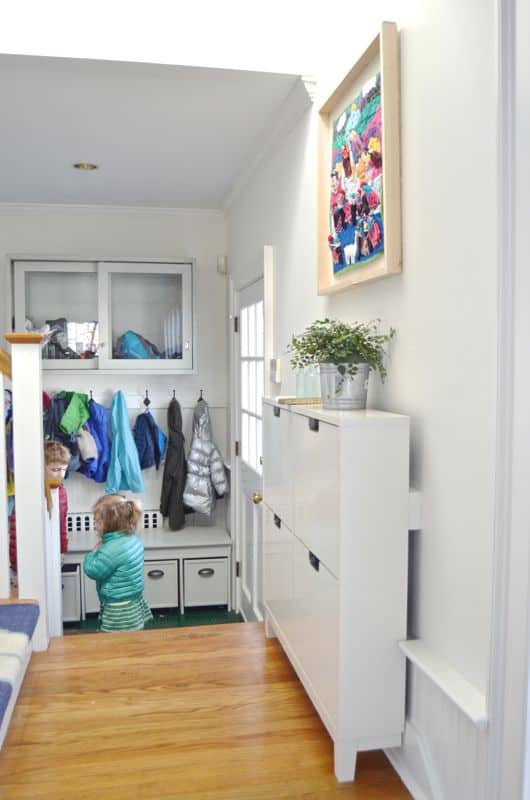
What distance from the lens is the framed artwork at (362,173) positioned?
1.66 metres

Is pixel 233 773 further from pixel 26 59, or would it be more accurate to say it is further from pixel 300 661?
pixel 26 59

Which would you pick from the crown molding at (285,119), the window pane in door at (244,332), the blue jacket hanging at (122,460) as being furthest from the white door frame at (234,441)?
the crown molding at (285,119)

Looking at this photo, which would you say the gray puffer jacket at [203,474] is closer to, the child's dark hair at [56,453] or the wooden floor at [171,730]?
the child's dark hair at [56,453]

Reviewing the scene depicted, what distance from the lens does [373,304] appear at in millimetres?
1884

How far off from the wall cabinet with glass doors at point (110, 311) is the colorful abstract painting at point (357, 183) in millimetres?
2297

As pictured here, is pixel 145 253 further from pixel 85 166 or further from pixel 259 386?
pixel 259 386

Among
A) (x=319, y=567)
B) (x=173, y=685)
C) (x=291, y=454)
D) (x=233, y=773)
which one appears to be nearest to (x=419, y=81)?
(x=291, y=454)

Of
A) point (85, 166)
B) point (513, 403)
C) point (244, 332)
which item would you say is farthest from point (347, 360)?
point (85, 166)

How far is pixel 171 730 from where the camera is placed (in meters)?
1.88

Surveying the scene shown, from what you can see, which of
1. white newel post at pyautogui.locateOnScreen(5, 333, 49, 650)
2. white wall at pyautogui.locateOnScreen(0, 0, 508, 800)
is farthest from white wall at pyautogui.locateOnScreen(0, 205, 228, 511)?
white wall at pyautogui.locateOnScreen(0, 0, 508, 800)

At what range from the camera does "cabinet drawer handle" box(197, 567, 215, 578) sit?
4.23 meters

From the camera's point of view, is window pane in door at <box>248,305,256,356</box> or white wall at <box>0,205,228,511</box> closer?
window pane in door at <box>248,305,256,356</box>

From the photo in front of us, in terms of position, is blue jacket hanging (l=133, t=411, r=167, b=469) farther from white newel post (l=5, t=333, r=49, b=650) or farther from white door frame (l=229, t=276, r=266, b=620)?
white newel post (l=5, t=333, r=49, b=650)

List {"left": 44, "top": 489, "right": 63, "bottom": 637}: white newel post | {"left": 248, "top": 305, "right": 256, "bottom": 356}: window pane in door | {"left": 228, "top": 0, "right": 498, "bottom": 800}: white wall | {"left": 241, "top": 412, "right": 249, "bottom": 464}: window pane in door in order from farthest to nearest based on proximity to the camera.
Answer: {"left": 241, "top": 412, "right": 249, "bottom": 464}: window pane in door < {"left": 248, "top": 305, "right": 256, "bottom": 356}: window pane in door < {"left": 44, "top": 489, "right": 63, "bottom": 637}: white newel post < {"left": 228, "top": 0, "right": 498, "bottom": 800}: white wall
